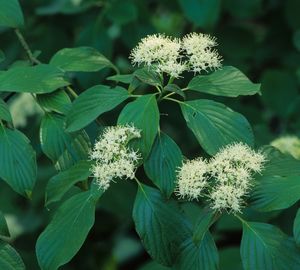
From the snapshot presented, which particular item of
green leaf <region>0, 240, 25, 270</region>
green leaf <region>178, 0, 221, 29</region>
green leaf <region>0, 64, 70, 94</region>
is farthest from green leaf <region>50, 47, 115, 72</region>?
green leaf <region>178, 0, 221, 29</region>

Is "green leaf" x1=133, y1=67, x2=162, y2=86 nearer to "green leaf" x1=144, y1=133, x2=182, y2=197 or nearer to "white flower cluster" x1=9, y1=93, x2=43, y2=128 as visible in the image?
"green leaf" x1=144, y1=133, x2=182, y2=197

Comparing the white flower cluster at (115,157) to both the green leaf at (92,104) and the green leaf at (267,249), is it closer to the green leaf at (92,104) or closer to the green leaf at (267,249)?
the green leaf at (92,104)

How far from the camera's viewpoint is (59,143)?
1.43 meters

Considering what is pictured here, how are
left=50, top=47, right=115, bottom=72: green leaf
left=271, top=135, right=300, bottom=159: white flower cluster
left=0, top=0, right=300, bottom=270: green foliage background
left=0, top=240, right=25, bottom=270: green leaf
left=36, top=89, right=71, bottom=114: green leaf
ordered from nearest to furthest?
1. left=0, top=240, right=25, bottom=270: green leaf
2. left=36, top=89, right=71, bottom=114: green leaf
3. left=50, top=47, right=115, bottom=72: green leaf
4. left=271, top=135, right=300, bottom=159: white flower cluster
5. left=0, top=0, right=300, bottom=270: green foliage background

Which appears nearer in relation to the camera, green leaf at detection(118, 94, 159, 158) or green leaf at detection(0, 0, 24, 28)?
green leaf at detection(118, 94, 159, 158)

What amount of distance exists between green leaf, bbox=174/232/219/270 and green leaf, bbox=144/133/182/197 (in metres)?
0.10

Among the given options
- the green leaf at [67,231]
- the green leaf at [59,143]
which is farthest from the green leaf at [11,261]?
the green leaf at [59,143]

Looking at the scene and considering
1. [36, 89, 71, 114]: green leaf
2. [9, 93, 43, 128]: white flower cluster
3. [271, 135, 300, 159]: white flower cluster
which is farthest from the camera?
[9, 93, 43, 128]: white flower cluster

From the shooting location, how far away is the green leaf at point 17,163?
1.34 metres

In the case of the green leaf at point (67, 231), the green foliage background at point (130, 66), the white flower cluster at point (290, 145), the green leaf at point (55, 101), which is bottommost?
the green foliage background at point (130, 66)

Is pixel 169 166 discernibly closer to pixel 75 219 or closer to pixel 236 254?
pixel 75 219

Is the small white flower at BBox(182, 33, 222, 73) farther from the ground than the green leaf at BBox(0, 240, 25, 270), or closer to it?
farther from the ground

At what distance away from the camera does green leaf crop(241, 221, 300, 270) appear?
1231 millimetres

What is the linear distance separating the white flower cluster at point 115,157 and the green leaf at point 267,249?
22cm
